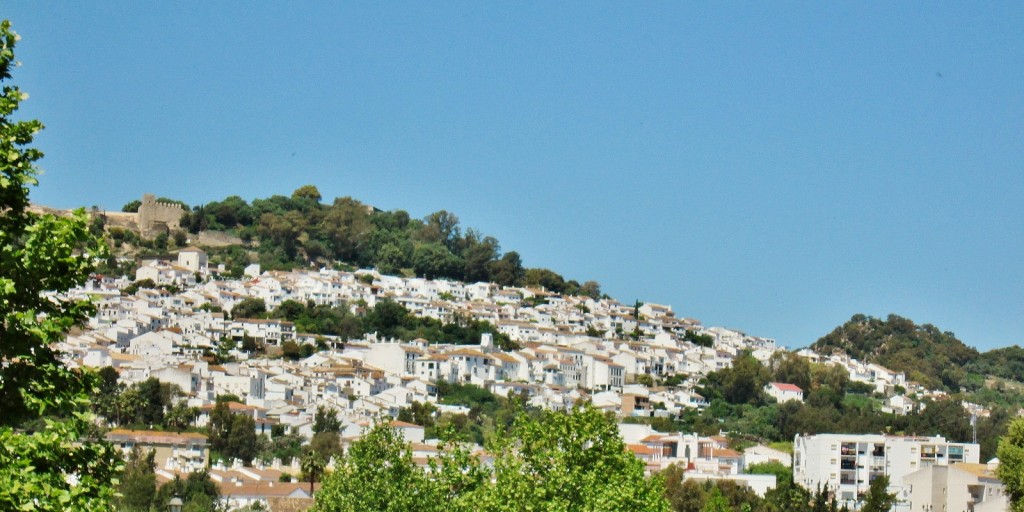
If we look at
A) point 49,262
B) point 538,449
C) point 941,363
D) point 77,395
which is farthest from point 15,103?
point 941,363

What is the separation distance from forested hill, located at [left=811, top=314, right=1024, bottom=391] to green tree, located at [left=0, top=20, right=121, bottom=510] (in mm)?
128990

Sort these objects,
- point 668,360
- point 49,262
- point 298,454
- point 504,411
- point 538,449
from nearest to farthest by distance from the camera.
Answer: point 49,262, point 538,449, point 298,454, point 504,411, point 668,360

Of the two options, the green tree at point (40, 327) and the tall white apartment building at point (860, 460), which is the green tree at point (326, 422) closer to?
the tall white apartment building at point (860, 460)

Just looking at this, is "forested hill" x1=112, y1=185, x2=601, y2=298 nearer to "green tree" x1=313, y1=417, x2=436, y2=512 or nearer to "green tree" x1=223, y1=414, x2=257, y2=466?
"green tree" x1=223, y1=414, x2=257, y2=466

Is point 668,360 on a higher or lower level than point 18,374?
higher

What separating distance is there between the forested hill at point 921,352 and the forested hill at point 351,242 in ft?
93.5

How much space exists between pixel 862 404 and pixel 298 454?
164 ft

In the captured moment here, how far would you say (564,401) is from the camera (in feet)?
318

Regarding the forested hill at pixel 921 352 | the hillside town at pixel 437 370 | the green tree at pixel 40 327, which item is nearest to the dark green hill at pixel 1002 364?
the forested hill at pixel 921 352

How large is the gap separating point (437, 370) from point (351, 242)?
44.3 metres

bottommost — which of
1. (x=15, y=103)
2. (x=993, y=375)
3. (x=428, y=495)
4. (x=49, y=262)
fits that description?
(x=428, y=495)

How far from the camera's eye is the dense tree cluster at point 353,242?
14025cm

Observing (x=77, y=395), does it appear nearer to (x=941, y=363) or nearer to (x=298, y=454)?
(x=298, y=454)

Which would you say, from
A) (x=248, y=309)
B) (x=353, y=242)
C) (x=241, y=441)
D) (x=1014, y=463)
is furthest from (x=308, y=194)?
(x=1014, y=463)
